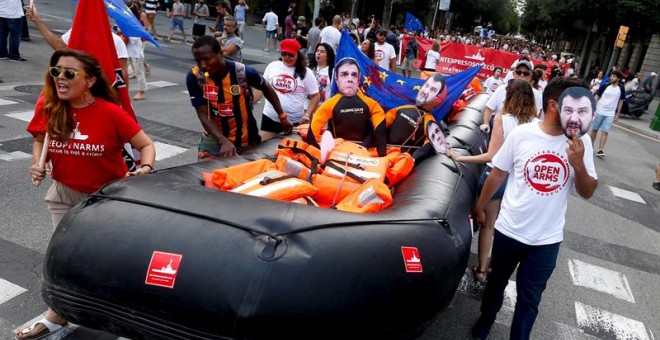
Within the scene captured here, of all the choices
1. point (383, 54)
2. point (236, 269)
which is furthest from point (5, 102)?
point (236, 269)

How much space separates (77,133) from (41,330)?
130 centimetres

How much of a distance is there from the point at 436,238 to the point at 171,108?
25.4 feet

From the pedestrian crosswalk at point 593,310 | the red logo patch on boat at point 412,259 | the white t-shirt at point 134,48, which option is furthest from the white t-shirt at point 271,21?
the red logo patch on boat at point 412,259

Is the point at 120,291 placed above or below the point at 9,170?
above

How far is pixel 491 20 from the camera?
7419 centimetres

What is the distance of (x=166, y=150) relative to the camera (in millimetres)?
7031

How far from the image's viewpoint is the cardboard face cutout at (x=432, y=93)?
195 inches

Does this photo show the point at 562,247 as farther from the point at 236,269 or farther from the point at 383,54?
the point at 383,54

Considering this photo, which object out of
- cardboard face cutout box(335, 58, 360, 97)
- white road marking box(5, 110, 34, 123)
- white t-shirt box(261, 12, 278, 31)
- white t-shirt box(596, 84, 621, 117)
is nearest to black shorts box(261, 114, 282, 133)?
cardboard face cutout box(335, 58, 360, 97)

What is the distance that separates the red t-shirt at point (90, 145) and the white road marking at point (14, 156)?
11.6 ft

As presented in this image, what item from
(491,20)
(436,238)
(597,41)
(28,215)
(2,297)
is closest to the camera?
(436,238)

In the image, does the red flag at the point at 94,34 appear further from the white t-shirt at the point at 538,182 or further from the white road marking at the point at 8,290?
the white t-shirt at the point at 538,182

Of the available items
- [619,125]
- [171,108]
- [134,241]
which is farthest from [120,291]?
[619,125]

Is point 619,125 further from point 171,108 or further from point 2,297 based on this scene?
point 2,297
